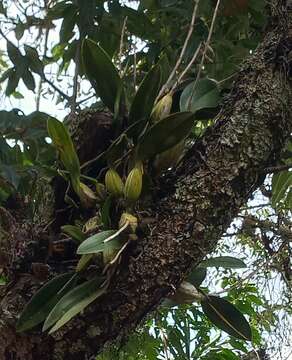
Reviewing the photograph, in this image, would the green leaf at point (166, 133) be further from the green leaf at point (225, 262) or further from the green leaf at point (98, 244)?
the green leaf at point (225, 262)

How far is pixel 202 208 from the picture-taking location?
0.84 m

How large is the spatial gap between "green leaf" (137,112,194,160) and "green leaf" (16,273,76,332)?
0.68 feet

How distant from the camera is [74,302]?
793 millimetres

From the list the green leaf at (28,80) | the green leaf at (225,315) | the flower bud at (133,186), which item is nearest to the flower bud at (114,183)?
the flower bud at (133,186)

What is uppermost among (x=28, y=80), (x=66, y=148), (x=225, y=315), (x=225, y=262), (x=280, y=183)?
(x=28, y=80)

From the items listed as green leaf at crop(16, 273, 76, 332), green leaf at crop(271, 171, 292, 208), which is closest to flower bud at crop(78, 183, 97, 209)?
green leaf at crop(16, 273, 76, 332)

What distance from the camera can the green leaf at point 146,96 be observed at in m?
Result: 0.92

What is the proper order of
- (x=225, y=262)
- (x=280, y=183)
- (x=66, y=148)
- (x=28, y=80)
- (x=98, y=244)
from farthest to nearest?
(x=28, y=80)
(x=280, y=183)
(x=225, y=262)
(x=66, y=148)
(x=98, y=244)

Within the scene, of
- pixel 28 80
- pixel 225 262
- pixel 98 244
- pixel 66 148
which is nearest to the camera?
pixel 98 244

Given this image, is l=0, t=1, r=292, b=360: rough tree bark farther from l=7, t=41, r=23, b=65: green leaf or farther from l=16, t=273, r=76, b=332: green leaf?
l=7, t=41, r=23, b=65: green leaf

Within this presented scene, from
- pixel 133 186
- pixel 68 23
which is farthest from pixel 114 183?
pixel 68 23

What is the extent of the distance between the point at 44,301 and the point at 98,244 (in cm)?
12

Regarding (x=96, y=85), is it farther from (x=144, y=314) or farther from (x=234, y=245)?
(x=234, y=245)

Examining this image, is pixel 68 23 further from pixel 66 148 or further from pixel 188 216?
pixel 188 216
